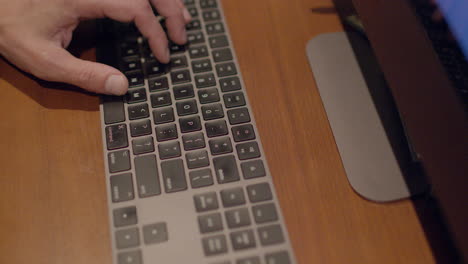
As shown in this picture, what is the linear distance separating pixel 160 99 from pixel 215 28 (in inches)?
5.0

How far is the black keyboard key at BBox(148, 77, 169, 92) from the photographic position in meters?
0.46

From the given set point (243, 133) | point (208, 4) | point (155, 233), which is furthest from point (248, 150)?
point (208, 4)

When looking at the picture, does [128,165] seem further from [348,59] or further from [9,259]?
[348,59]

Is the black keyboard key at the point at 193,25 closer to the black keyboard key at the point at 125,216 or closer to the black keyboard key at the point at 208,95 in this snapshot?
the black keyboard key at the point at 208,95

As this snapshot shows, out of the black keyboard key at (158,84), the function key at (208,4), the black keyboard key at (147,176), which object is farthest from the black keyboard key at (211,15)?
the black keyboard key at (147,176)

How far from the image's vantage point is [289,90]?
0.47 meters

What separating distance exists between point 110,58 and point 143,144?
138mm

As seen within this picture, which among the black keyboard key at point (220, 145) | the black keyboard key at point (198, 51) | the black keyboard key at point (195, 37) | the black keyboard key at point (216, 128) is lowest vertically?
the black keyboard key at point (220, 145)

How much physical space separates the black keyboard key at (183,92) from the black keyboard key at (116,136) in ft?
0.22

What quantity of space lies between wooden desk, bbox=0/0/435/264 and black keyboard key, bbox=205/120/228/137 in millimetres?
42

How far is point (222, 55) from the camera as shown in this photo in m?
0.48

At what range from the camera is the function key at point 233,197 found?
1.24 feet

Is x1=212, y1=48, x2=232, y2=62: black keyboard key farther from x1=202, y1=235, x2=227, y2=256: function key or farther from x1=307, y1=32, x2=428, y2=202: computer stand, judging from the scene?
x1=202, y1=235, x2=227, y2=256: function key

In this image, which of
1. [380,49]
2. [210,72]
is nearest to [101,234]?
[210,72]
